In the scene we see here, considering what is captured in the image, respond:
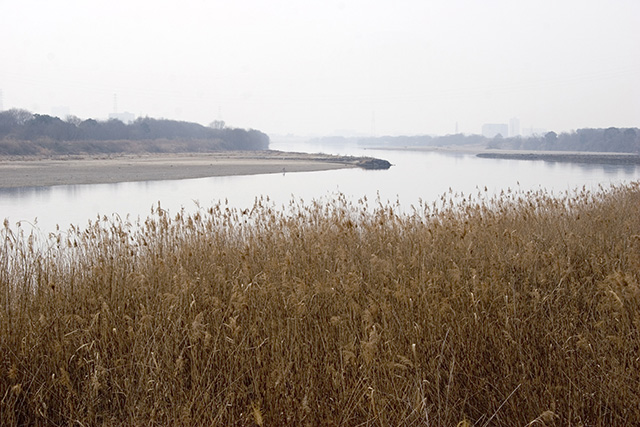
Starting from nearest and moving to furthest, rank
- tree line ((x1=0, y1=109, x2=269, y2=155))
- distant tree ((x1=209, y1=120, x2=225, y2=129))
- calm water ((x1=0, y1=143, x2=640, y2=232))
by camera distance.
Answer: calm water ((x1=0, y1=143, x2=640, y2=232)) < tree line ((x1=0, y1=109, x2=269, y2=155)) < distant tree ((x1=209, y1=120, x2=225, y2=129))

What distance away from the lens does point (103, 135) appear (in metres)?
73.5

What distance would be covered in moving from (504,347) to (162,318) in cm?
240

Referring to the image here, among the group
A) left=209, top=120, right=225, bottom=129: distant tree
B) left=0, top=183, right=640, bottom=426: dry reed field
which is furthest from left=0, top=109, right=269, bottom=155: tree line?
left=0, top=183, right=640, bottom=426: dry reed field

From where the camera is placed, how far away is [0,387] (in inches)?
153

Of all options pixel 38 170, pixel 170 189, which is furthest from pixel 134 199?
pixel 38 170

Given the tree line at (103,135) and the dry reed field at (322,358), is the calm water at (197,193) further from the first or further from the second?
the tree line at (103,135)

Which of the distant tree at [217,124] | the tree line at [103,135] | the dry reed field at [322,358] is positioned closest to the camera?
the dry reed field at [322,358]

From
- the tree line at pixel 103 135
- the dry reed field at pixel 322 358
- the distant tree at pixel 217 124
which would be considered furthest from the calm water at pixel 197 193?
the distant tree at pixel 217 124

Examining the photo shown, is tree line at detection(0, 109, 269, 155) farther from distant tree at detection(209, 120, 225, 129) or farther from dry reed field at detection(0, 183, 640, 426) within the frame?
dry reed field at detection(0, 183, 640, 426)

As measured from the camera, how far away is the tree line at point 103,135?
179 feet

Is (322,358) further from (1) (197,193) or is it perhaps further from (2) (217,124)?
(2) (217,124)

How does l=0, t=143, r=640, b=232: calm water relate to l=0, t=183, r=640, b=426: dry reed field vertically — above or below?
below

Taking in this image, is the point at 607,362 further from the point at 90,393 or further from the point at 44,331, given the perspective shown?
the point at 44,331

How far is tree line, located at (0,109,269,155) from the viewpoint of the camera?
5456 cm
